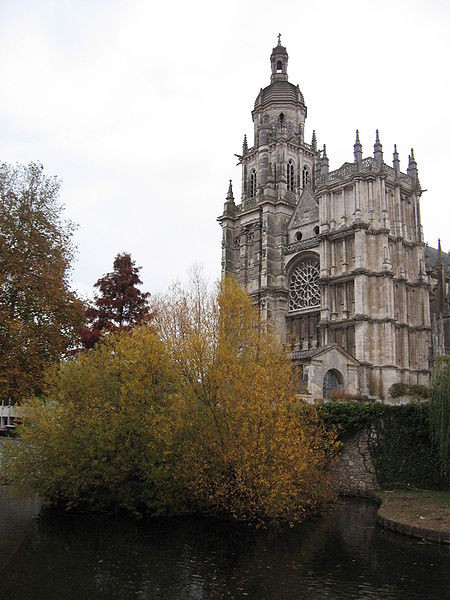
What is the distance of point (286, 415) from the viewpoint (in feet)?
55.2

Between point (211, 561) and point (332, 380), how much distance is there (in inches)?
928

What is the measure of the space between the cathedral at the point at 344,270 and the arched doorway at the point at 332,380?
6 cm

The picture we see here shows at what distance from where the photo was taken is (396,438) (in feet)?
69.9

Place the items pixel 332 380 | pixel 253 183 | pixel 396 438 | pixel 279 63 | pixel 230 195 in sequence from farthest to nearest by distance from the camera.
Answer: pixel 279 63
pixel 253 183
pixel 230 195
pixel 332 380
pixel 396 438

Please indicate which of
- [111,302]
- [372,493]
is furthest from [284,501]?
[111,302]

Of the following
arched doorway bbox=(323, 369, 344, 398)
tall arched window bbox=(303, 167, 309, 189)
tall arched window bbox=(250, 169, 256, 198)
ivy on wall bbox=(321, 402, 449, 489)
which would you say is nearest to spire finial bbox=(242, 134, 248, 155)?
tall arched window bbox=(250, 169, 256, 198)

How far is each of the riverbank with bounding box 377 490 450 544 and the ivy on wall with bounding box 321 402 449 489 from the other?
2.55 ft

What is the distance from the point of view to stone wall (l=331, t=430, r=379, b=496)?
836 inches

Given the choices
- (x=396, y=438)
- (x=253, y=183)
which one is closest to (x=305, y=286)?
(x=253, y=183)

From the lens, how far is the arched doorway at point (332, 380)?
112 feet

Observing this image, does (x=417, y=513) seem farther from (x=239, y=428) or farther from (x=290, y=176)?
(x=290, y=176)

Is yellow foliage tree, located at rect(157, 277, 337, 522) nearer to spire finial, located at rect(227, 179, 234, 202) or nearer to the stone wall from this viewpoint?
the stone wall

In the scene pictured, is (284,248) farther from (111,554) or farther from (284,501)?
(111,554)

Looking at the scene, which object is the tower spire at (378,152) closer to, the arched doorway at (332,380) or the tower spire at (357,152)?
A: the tower spire at (357,152)
